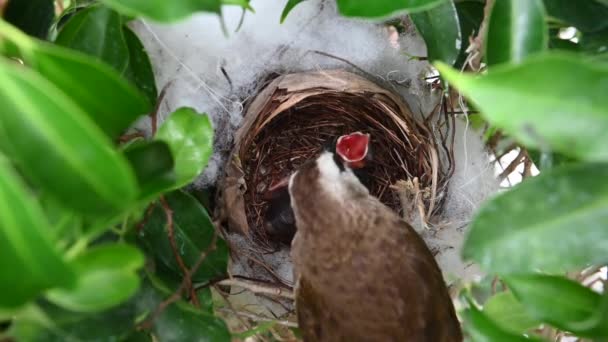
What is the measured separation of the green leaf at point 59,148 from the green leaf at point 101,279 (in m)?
0.07

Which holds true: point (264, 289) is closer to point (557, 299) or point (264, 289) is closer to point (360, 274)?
point (360, 274)

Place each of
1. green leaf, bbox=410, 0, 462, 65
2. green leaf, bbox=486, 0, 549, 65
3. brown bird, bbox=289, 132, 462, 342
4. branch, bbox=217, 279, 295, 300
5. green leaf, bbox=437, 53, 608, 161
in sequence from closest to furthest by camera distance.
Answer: green leaf, bbox=437, 53, 608, 161 → green leaf, bbox=486, 0, 549, 65 → green leaf, bbox=410, 0, 462, 65 → brown bird, bbox=289, 132, 462, 342 → branch, bbox=217, 279, 295, 300

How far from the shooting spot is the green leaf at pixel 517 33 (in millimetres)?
513

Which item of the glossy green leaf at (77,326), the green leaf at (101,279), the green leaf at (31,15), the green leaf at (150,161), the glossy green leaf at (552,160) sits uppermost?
the green leaf at (31,15)

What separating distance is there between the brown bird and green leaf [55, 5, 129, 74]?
1.43 ft

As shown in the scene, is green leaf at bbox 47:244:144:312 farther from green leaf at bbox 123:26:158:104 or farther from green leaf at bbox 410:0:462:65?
green leaf at bbox 410:0:462:65

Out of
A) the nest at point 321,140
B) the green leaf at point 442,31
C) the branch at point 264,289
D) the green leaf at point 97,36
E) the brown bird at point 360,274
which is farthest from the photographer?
the nest at point 321,140

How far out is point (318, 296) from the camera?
0.91 m

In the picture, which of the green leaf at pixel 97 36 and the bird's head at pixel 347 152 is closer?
the green leaf at pixel 97 36

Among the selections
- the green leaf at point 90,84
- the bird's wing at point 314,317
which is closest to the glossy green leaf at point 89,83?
the green leaf at point 90,84

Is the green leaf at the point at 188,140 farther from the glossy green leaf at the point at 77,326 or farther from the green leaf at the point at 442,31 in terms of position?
the green leaf at the point at 442,31

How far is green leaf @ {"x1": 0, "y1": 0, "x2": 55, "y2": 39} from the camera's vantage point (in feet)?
2.27

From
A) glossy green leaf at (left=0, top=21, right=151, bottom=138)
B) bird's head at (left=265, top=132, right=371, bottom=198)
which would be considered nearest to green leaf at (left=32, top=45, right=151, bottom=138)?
glossy green leaf at (left=0, top=21, right=151, bottom=138)

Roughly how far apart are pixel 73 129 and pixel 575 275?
641 mm
